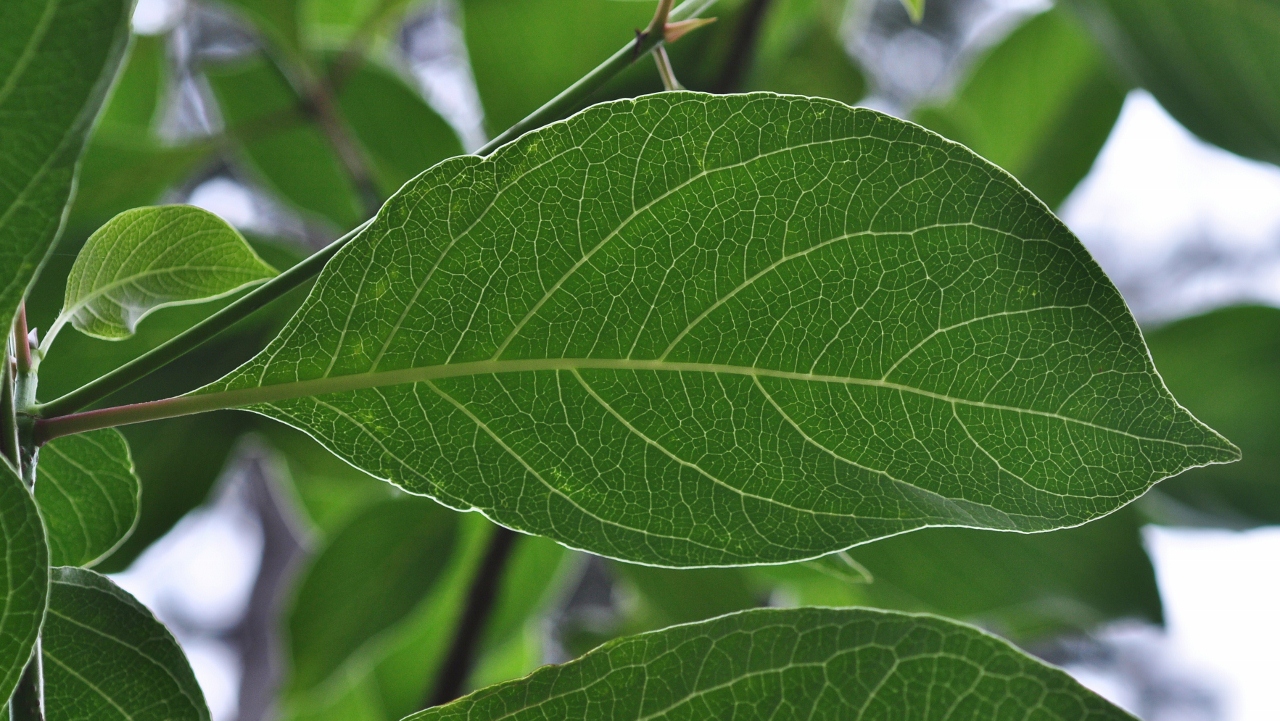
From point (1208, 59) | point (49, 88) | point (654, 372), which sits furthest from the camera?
point (1208, 59)

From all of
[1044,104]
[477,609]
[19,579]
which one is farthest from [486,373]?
[1044,104]

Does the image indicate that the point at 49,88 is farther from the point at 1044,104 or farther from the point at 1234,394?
the point at 1044,104

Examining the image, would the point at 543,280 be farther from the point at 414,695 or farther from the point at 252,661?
the point at 252,661

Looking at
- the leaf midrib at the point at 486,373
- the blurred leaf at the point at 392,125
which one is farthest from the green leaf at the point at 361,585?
the leaf midrib at the point at 486,373

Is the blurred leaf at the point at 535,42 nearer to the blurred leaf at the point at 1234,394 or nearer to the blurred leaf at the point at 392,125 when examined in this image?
the blurred leaf at the point at 392,125

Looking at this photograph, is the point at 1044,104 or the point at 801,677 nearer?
the point at 801,677

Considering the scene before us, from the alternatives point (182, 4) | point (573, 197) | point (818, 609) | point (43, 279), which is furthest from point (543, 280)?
point (182, 4)
